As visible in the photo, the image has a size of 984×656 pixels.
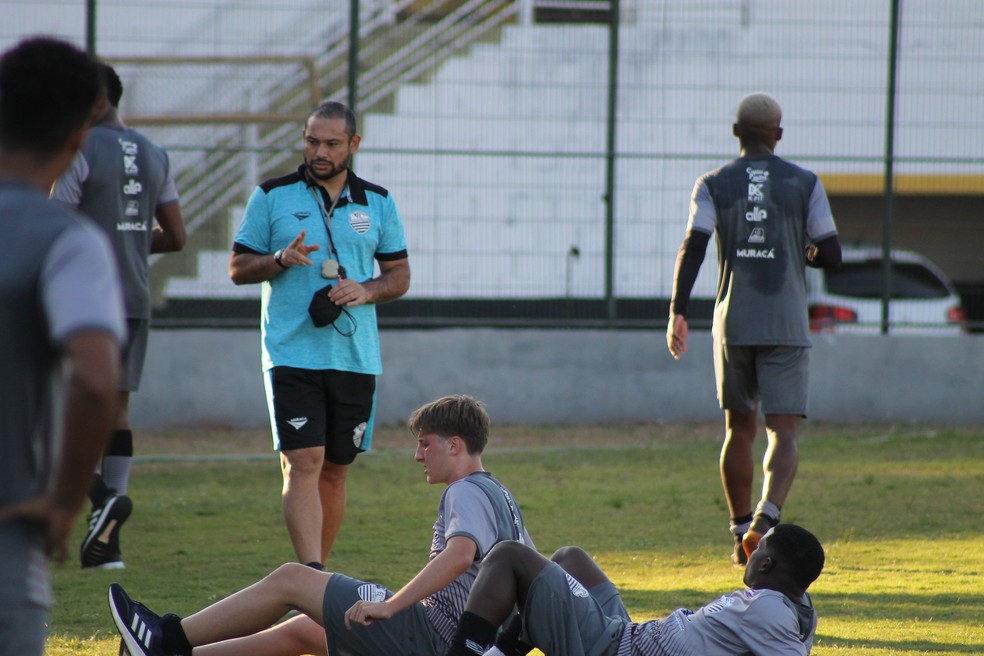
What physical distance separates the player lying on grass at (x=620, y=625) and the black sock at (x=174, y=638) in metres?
0.90

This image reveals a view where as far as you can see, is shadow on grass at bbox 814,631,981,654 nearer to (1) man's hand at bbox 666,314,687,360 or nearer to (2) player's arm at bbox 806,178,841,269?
(1) man's hand at bbox 666,314,687,360

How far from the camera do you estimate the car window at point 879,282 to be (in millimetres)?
14062

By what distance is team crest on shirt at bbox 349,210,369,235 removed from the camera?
19.3 ft

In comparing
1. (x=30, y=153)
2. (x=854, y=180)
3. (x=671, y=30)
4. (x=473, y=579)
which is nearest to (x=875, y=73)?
(x=854, y=180)

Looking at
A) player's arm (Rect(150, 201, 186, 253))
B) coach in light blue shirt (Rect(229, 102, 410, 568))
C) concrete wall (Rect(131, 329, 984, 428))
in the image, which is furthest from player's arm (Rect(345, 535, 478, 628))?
concrete wall (Rect(131, 329, 984, 428))

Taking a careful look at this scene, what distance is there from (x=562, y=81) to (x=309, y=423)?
878 cm

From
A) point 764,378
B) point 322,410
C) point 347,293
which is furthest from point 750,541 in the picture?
point 347,293

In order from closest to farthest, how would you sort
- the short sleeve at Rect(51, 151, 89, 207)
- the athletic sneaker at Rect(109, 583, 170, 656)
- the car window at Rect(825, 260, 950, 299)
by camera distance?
the athletic sneaker at Rect(109, 583, 170, 656), the short sleeve at Rect(51, 151, 89, 207), the car window at Rect(825, 260, 950, 299)

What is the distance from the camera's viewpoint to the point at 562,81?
13.8 meters

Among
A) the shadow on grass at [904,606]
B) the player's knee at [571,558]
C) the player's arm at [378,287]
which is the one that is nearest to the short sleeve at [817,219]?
the shadow on grass at [904,606]

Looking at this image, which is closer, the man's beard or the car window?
the man's beard

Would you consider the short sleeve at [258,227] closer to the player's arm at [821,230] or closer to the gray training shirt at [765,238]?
the gray training shirt at [765,238]

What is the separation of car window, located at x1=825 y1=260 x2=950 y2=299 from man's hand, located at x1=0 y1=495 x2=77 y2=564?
12.5m

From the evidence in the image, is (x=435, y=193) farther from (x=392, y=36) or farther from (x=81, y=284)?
(x=81, y=284)
